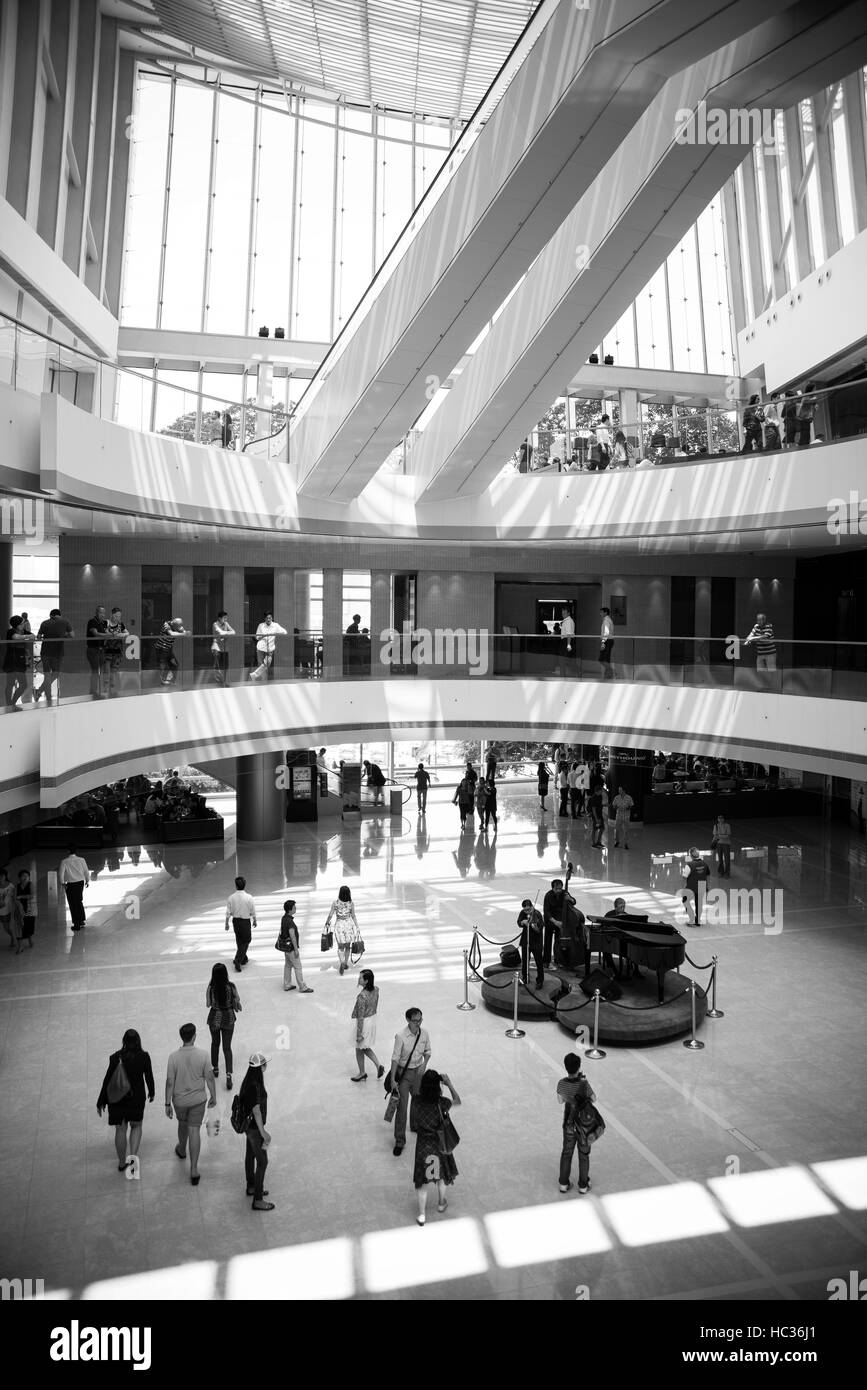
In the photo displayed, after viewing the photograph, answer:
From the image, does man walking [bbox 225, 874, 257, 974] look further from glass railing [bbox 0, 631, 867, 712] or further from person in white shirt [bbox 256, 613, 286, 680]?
person in white shirt [bbox 256, 613, 286, 680]

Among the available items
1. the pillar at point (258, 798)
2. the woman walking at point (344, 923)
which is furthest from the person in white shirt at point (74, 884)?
the pillar at point (258, 798)

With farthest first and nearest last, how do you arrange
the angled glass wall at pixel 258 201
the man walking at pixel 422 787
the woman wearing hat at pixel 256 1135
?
the man walking at pixel 422 787 < the angled glass wall at pixel 258 201 < the woman wearing hat at pixel 256 1135

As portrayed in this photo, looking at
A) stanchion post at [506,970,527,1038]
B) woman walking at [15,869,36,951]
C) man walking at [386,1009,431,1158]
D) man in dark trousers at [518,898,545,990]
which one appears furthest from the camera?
woman walking at [15,869,36,951]

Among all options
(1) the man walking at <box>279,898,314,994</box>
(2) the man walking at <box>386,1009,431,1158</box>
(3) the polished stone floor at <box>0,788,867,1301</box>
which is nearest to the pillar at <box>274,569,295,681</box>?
(3) the polished stone floor at <box>0,788,867,1301</box>

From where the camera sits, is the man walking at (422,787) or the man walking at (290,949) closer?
the man walking at (290,949)

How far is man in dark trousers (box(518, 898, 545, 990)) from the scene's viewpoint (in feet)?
44.5

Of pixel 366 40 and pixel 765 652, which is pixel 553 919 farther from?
pixel 366 40

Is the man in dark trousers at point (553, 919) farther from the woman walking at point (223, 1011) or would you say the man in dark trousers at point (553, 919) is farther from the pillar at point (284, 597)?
the pillar at point (284, 597)

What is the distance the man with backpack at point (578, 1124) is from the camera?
342 inches

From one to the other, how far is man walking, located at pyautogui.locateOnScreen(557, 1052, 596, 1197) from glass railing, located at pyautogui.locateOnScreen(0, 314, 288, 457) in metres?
10.3

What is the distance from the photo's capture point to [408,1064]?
30.8ft

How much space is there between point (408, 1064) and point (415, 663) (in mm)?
11133

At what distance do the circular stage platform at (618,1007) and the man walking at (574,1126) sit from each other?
338 cm

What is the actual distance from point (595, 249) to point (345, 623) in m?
13.1
